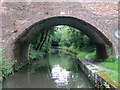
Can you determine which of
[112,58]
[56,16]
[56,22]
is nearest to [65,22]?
[56,22]

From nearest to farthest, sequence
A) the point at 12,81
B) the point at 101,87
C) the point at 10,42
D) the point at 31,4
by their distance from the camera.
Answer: the point at 101,87 < the point at 12,81 < the point at 10,42 < the point at 31,4

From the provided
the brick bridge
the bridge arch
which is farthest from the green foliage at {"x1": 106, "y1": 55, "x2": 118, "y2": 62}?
the bridge arch

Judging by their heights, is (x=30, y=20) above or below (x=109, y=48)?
above

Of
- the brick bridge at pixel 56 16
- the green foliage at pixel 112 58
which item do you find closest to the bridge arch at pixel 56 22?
the brick bridge at pixel 56 16

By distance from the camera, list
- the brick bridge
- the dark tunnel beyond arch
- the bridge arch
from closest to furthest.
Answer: the brick bridge < the bridge arch < the dark tunnel beyond arch

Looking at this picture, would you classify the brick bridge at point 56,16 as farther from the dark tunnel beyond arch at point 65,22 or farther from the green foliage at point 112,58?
the green foliage at point 112,58

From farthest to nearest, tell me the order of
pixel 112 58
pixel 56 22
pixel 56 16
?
1. pixel 56 22
2. pixel 56 16
3. pixel 112 58

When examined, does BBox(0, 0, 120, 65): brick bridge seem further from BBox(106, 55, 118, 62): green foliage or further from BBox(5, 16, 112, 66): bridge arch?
BBox(106, 55, 118, 62): green foliage

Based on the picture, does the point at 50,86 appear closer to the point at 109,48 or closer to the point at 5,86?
the point at 5,86

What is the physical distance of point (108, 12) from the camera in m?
7.19

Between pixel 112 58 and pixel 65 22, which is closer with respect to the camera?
pixel 112 58

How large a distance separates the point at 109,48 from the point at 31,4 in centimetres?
517

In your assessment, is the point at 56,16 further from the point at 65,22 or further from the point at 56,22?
the point at 65,22

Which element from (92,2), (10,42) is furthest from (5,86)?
(92,2)
